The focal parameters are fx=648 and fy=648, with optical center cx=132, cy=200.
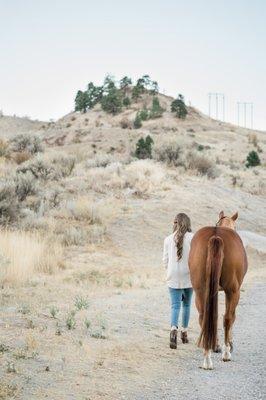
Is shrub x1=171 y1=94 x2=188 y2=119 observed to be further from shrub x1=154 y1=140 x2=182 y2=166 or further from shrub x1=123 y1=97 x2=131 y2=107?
shrub x1=154 y1=140 x2=182 y2=166

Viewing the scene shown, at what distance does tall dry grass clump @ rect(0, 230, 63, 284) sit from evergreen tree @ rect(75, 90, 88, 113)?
7289 centimetres

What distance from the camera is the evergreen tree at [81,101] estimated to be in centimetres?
9044

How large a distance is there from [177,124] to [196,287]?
73191 mm

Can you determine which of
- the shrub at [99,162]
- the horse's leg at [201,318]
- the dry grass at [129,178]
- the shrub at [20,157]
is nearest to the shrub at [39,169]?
the dry grass at [129,178]

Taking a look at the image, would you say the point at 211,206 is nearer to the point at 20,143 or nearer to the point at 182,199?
the point at 182,199

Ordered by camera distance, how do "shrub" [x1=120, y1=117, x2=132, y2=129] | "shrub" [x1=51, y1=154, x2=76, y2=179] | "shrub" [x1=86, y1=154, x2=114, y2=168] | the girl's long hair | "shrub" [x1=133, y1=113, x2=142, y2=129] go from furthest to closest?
"shrub" [x1=120, y1=117, x2=132, y2=129], "shrub" [x1=133, y1=113, x2=142, y2=129], "shrub" [x1=86, y1=154, x2=114, y2=168], "shrub" [x1=51, y1=154, x2=76, y2=179], the girl's long hair

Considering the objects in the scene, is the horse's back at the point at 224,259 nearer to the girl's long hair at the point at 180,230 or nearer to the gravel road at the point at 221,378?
the girl's long hair at the point at 180,230

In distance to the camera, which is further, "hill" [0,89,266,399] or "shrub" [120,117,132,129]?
"shrub" [120,117,132,129]

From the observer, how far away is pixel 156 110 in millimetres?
82562

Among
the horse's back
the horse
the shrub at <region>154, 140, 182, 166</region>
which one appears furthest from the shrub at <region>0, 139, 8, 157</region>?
the horse's back

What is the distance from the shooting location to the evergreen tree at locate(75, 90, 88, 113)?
90.4 metres

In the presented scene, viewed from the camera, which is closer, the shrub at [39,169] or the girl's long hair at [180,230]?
the girl's long hair at [180,230]

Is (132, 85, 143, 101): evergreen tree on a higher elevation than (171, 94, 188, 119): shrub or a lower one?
higher

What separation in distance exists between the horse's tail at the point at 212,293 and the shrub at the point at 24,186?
18291 mm
